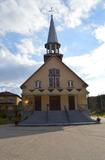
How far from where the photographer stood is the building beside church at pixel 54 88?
37281 mm

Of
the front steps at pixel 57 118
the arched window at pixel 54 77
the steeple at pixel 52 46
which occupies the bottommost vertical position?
the front steps at pixel 57 118

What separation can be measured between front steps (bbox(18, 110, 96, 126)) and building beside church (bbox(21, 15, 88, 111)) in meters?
2.24

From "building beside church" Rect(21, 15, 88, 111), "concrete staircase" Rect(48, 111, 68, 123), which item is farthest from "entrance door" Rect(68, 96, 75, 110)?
"concrete staircase" Rect(48, 111, 68, 123)

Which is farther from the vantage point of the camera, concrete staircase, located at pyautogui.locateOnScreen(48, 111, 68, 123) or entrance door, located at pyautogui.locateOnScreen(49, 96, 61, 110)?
entrance door, located at pyautogui.locateOnScreen(49, 96, 61, 110)

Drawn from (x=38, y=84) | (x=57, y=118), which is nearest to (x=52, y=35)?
(x=38, y=84)

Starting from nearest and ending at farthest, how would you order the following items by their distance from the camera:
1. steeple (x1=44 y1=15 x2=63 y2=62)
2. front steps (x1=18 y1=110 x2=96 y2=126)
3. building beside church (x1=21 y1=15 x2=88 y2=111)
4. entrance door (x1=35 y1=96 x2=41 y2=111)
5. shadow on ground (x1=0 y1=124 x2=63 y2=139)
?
shadow on ground (x1=0 y1=124 x2=63 y2=139) < front steps (x1=18 y1=110 x2=96 y2=126) < building beside church (x1=21 y1=15 x2=88 y2=111) < entrance door (x1=35 y1=96 x2=41 y2=111) < steeple (x1=44 y1=15 x2=63 y2=62)

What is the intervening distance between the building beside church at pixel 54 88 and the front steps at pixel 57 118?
224cm

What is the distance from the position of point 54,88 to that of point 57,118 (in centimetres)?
570

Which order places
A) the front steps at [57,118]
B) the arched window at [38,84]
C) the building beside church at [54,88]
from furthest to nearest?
the arched window at [38,84]
the building beside church at [54,88]
the front steps at [57,118]

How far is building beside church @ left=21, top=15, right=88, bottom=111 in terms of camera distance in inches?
1468

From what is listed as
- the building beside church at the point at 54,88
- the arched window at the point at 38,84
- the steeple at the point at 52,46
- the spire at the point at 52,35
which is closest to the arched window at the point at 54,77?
the building beside church at the point at 54,88

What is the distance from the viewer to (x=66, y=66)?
39.1 metres

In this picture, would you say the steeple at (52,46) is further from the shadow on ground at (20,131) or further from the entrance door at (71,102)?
the shadow on ground at (20,131)

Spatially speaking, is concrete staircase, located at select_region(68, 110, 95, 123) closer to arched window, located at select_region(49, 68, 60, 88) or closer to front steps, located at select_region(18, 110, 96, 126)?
front steps, located at select_region(18, 110, 96, 126)
